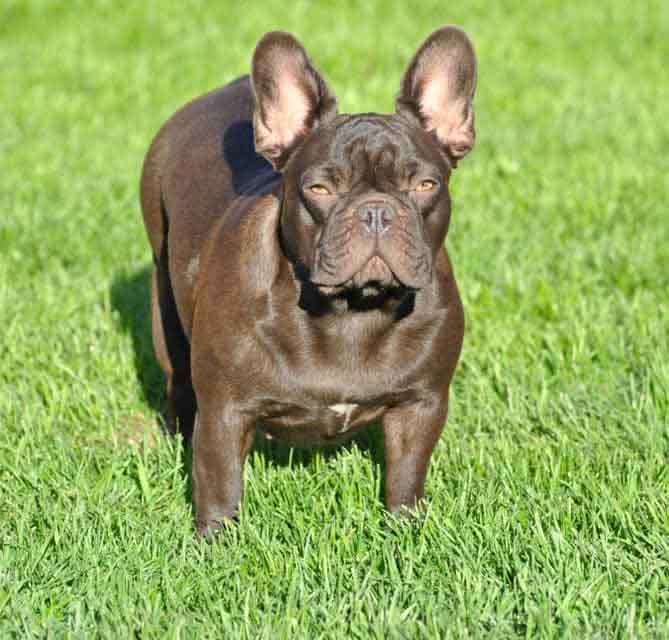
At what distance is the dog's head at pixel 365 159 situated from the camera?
3.96 metres

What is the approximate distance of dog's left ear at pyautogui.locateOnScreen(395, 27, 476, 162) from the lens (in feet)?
14.3

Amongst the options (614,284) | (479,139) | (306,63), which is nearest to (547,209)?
(614,284)

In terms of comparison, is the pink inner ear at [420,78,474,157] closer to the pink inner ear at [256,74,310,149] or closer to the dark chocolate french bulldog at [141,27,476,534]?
the dark chocolate french bulldog at [141,27,476,534]

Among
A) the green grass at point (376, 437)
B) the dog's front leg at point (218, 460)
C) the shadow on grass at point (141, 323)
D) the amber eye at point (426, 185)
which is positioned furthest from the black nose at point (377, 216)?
the shadow on grass at point (141, 323)

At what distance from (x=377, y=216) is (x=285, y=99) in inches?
28.2

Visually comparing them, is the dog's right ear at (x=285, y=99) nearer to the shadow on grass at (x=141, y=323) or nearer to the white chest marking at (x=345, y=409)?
the white chest marking at (x=345, y=409)

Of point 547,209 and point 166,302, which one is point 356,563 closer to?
point 166,302

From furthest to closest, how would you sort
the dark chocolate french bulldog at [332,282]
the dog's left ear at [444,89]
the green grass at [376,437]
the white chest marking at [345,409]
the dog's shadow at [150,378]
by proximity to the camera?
the dog's shadow at [150,378], the dog's left ear at [444,89], the white chest marking at [345,409], the dark chocolate french bulldog at [332,282], the green grass at [376,437]

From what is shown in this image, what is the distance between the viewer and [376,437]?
5293 mm

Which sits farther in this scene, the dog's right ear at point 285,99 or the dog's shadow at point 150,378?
the dog's shadow at point 150,378

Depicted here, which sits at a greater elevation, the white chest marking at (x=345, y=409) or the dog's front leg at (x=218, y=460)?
the white chest marking at (x=345, y=409)

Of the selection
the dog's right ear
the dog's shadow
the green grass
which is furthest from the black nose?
the dog's shadow

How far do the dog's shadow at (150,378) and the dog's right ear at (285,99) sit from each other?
1.22m

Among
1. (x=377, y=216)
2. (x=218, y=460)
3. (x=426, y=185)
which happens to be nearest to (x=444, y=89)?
(x=426, y=185)
